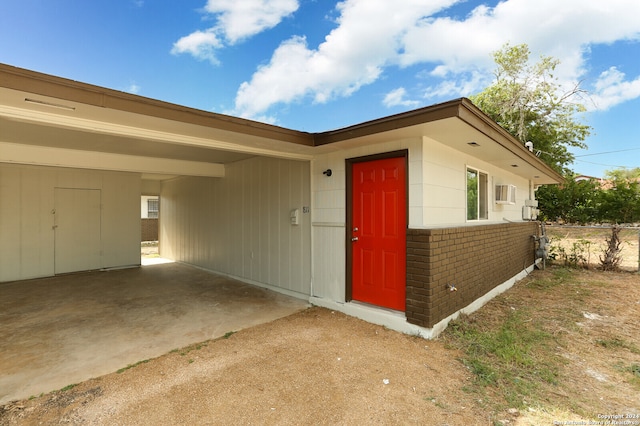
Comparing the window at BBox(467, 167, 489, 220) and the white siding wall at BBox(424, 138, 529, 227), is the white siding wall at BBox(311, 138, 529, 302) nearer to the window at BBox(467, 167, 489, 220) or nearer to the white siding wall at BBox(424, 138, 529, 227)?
the white siding wall at BBox(424, 138, 529, 227)

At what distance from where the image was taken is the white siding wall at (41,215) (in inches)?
255

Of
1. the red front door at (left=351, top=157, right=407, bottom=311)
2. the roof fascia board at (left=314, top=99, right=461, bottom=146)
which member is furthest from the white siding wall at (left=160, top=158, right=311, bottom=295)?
the roof fascia board at (left=314, top=99, right=461, bottom=146)

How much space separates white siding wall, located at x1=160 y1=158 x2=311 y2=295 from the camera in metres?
5.17

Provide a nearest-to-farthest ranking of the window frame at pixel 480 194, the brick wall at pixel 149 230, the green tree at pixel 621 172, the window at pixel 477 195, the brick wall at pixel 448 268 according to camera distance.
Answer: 1. the brick wall at pixel 448 268
2. the window frame at pixel 480 194
3. the window at pixel 477 195
4. the brick wall at pixel 149 230
5. the green tree at pixel 621 172

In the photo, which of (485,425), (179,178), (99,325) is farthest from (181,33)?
(485,425)

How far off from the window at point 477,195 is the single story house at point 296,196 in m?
0.05

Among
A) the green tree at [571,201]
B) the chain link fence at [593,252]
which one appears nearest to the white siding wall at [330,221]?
the chain link fence at [593,252]

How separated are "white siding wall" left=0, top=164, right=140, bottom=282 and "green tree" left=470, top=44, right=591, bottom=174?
58.9ft

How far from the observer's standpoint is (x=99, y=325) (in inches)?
153

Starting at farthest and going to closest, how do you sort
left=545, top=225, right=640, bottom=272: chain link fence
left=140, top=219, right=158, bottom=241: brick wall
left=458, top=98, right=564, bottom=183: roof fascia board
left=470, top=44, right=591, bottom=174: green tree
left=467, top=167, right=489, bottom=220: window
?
left=470, top=44, right=591, bottom=174: green tree, left=140, top=219, right=158, bottom=241: brick wall, left=545, top=225, right=640, bottom=272: chain link fence, left=467, top=167, right=489, bottom=220: window, left=458, top=98, right=564, bottom=183: roof fascia board

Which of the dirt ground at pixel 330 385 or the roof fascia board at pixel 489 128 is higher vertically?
the roof fascia board at pixel 489 128

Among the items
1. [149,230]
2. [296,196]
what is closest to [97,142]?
[296,196]

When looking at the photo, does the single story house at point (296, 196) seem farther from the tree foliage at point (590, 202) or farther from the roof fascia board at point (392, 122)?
the tree foliage at point (590, 202)

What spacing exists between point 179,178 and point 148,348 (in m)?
6.38
